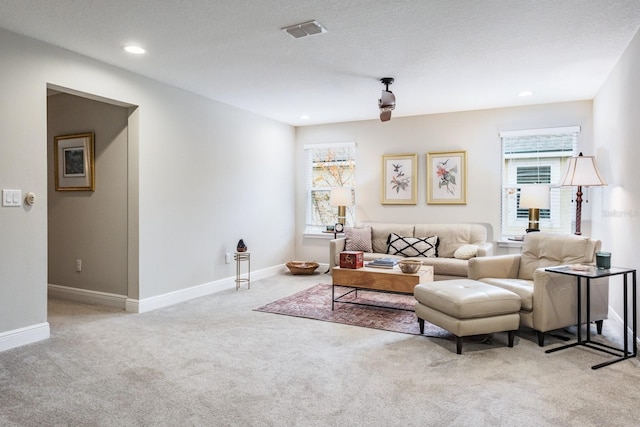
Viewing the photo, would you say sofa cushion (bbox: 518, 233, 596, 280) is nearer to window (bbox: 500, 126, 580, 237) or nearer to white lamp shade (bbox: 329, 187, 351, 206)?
window (bbox: 500, 126, 580, 237)

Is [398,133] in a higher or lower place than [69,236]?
higher

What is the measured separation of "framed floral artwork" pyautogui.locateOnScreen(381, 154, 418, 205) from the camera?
6199 mm

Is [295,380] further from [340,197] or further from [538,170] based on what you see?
[538,170]

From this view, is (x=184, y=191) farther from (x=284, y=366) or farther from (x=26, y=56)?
(x=284, y=366)

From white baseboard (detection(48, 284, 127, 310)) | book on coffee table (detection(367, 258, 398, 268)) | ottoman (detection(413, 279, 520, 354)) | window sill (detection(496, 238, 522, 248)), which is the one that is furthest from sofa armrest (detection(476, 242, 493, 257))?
white baseboard (detection(48, 284, 127, 310))

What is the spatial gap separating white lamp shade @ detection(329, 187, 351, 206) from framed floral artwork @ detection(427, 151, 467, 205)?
3.82 ft

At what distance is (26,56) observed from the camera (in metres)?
3.31

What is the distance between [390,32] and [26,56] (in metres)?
2.83

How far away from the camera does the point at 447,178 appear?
5965 millimetres

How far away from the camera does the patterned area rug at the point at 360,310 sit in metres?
3.74

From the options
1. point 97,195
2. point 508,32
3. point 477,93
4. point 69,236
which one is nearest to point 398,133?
point 477,93

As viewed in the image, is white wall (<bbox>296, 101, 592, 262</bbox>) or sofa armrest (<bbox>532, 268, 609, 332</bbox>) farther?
white wall (<bbox>296, 101, 592, 262</bbox>)

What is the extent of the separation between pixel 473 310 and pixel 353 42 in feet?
7.43

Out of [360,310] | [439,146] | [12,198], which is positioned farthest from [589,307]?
[12,198]
